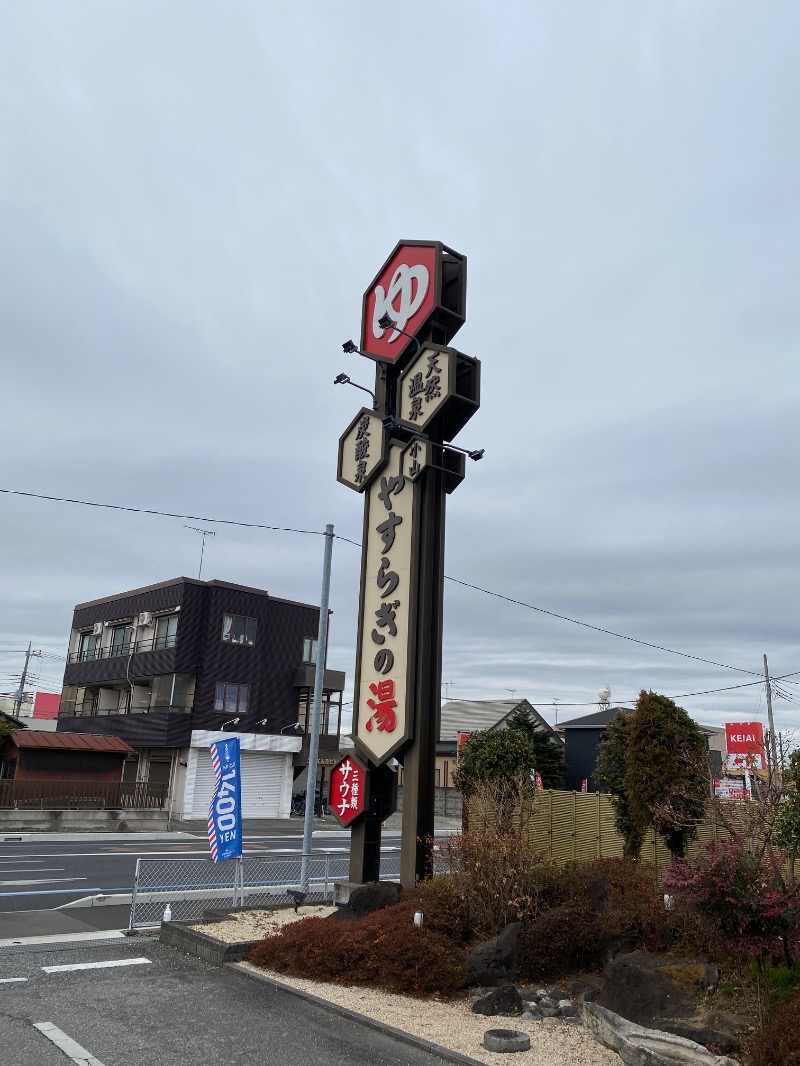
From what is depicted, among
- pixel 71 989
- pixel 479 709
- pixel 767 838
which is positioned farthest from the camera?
pixel 479 709

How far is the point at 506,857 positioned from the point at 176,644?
36477 millimetres

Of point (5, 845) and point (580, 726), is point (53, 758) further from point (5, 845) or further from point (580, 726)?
point (580, 726)

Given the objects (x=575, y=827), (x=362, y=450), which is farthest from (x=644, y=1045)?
(x=575, y=827)

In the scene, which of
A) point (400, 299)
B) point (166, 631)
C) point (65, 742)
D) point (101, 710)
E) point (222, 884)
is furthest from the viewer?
point (101, 710)

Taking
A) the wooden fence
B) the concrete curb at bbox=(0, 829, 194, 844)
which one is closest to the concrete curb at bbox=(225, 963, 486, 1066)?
the wooden fence

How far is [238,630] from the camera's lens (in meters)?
47.2

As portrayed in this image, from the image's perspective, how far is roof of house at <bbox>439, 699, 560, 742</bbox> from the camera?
193ft

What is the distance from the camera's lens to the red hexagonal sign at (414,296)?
1612 centimetres

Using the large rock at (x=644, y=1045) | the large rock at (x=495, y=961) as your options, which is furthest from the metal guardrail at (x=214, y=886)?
the large rock at (x=644, y=1045)

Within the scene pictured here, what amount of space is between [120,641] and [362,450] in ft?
125

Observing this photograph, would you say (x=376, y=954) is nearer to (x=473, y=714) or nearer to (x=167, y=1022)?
(x=167, y=1022)

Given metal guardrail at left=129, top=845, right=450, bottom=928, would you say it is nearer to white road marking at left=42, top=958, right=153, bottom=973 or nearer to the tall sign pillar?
the tall sign pillar

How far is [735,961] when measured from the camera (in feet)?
28.7

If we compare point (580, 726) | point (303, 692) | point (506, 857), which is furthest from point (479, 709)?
point (506, 857)
